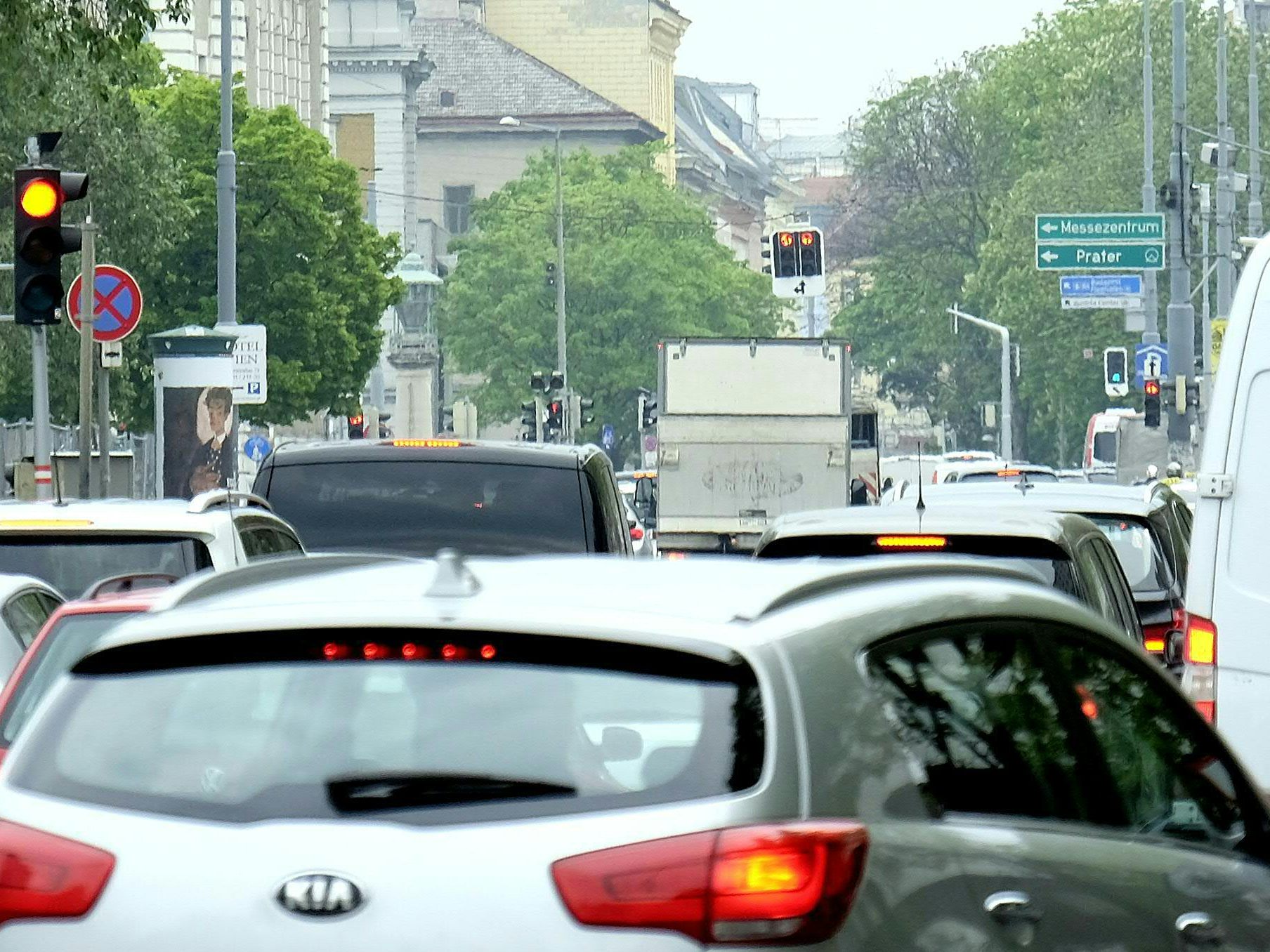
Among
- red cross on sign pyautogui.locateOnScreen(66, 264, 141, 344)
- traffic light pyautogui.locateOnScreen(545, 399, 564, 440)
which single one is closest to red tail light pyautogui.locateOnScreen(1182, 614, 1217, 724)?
red cross on sign pyautogui.locateOnScreen(66, 264, 141, 344)

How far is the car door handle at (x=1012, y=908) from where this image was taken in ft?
14.5

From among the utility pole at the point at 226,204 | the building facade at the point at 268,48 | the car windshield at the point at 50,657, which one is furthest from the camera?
the building facade at the point at 268,48

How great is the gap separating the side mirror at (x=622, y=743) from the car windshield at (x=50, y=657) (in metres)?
4.42

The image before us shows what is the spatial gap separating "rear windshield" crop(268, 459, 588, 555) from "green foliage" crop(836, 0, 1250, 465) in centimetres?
7217

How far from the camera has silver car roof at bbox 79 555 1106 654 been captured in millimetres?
4238

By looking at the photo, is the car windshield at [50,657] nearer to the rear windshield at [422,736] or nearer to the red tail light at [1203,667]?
the red tail light at [1203,667]

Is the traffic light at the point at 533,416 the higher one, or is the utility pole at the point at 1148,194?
the utility pole at the point at 1148,194

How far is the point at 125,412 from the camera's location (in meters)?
49.9

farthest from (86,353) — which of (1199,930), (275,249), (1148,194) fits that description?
(1148,194)

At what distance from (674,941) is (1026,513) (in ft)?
23.3

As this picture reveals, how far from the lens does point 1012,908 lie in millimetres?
4465

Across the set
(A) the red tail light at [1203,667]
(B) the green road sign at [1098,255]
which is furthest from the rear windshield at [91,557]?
(B) the green road sign at [1098,255]

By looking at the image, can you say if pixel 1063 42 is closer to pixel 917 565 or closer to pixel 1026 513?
pixel 1026 513

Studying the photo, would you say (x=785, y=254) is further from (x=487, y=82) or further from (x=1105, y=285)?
(x=487, y=82)
